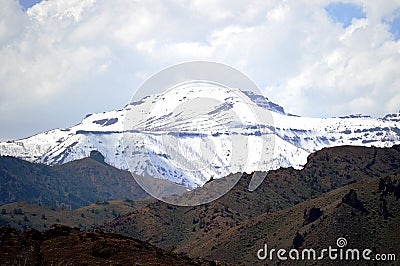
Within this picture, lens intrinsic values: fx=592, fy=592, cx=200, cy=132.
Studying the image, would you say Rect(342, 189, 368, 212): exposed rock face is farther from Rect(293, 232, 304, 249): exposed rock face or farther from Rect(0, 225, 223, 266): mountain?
Rect(0, 225, 223, 266): mountain

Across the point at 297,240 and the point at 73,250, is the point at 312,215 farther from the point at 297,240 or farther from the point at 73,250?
the point at 73,250

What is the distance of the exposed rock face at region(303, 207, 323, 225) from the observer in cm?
17038

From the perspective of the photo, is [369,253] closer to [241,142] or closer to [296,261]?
[296,261]

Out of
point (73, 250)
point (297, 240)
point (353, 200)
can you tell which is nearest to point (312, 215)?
point (297, 240)

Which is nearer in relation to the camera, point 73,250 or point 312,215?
point 73,250

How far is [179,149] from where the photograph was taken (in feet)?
273

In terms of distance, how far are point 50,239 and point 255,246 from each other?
11276 centimetres

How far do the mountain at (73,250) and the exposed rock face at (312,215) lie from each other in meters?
107

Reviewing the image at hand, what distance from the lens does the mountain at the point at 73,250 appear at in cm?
5794

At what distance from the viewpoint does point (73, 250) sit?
60750 millimetres

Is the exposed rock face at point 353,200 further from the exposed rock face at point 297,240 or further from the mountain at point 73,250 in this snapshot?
the mountain at point 73,250

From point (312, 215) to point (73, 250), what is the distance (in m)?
121

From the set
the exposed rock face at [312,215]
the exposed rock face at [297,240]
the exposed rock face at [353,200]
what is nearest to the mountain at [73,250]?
the exposed rock face at [297,240]

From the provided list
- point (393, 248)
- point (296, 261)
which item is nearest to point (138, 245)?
point (296, 261)
